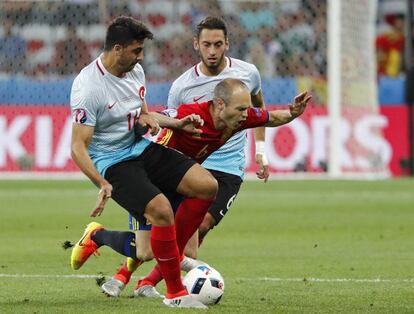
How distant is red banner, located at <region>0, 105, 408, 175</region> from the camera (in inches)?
872

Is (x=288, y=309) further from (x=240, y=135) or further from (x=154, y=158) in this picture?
(x=240, y=135)

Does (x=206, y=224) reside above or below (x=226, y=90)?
below

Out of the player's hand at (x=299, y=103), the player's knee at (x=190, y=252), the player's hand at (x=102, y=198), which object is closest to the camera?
the player's hand at (x=102, y=198)

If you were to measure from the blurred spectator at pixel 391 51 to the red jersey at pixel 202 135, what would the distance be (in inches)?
698

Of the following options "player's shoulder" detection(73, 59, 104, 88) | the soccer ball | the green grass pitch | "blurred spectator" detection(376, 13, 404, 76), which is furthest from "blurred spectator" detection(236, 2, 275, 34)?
the soccer ball

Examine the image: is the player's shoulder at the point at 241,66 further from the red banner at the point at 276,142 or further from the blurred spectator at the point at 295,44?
the blurred spectator at the point at 295,44

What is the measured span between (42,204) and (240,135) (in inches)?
313

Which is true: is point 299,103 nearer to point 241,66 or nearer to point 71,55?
point 241,66

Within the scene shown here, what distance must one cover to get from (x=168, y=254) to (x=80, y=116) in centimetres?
109

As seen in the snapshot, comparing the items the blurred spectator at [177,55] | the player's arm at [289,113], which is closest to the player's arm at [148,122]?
the player's arm at [289,113]

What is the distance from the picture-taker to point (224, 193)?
10.1 m

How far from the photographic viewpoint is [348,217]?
16.1 metres

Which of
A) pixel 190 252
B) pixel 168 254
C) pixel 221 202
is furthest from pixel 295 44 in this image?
pixel 168 254

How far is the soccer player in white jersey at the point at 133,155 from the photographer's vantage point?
8305mm
